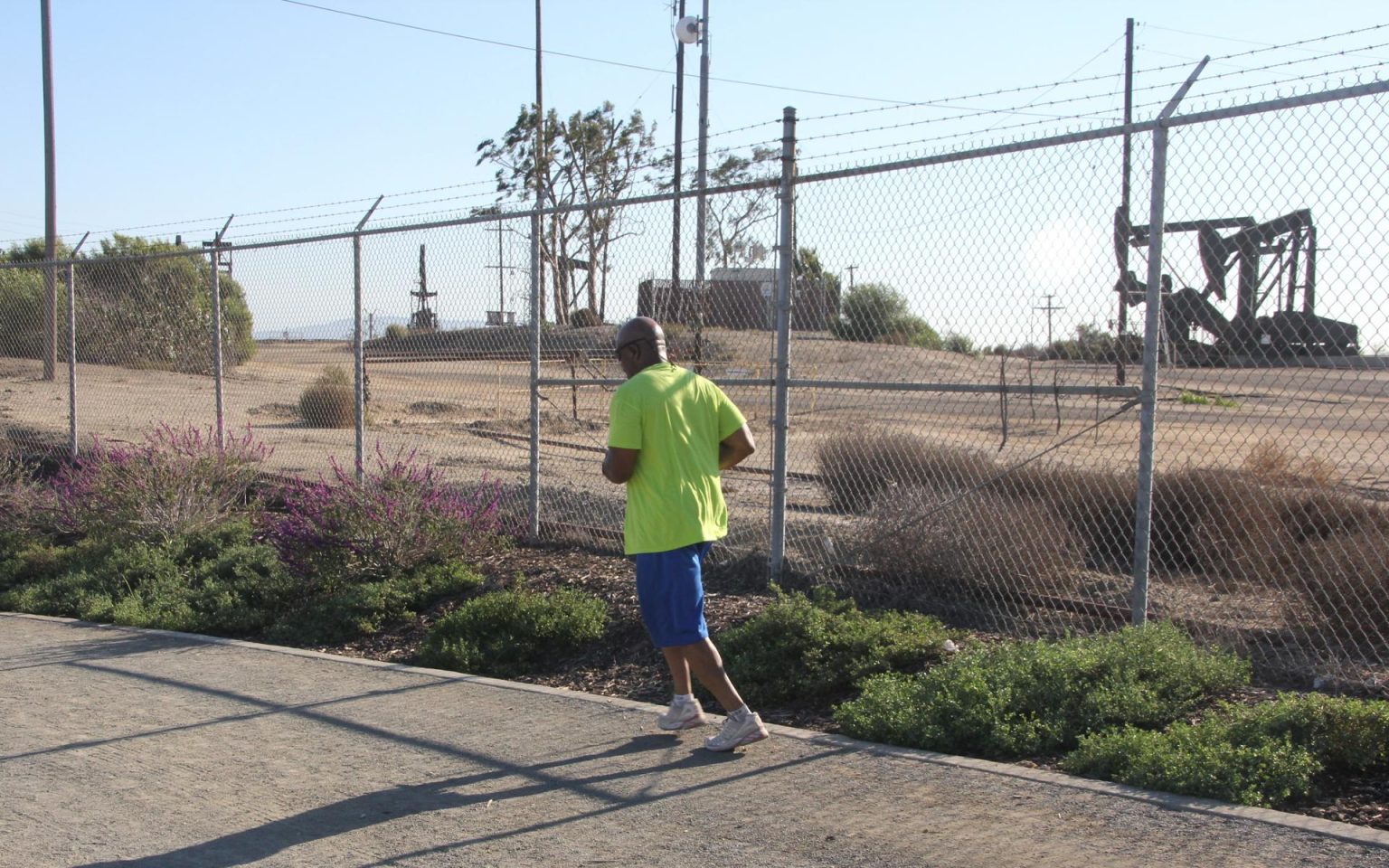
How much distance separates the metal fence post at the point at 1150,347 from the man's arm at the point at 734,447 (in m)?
1.77

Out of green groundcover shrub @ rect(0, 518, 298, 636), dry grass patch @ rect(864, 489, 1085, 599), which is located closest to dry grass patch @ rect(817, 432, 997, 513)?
dry grass patch @ rect(864, 489, 1085, 599)

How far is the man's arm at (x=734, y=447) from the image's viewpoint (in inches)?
206

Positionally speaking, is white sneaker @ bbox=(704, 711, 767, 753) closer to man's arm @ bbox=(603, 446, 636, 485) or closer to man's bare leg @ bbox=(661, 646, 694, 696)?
man's bare leg @ bbox=(661, 646, 694, 696)

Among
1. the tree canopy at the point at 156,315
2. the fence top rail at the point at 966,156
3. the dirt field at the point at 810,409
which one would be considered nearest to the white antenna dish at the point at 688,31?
the dirt field at the point at 810,409

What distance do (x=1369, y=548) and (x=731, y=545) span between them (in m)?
3.64

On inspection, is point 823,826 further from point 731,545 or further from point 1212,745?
point 731,545

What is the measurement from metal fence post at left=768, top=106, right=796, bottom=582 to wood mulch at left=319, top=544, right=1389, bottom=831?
0.56 metres

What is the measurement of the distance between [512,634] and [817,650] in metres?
1.83

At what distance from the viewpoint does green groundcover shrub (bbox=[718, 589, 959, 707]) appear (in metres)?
5.77

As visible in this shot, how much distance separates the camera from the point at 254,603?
809 centimetres

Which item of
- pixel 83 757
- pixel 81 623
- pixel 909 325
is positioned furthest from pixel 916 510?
pixel 81 623

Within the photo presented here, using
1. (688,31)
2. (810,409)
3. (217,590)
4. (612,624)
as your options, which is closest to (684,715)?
(612,624)

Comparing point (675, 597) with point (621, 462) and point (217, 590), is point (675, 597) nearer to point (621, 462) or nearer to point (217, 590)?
point (621, 462)

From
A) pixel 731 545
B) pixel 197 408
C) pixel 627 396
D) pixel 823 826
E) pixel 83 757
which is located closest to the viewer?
pixel 823 826
